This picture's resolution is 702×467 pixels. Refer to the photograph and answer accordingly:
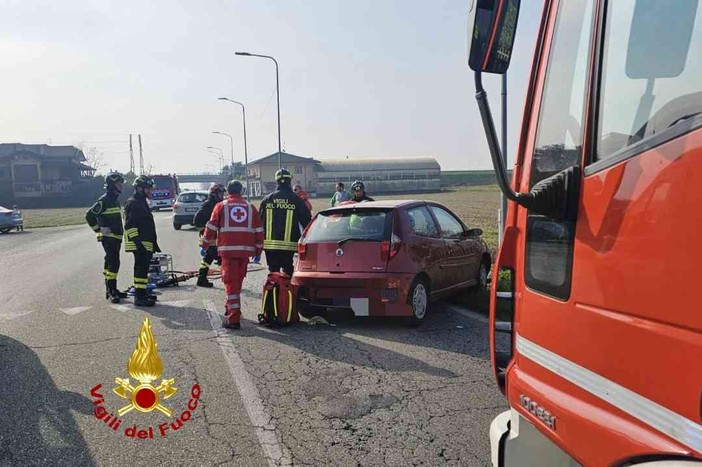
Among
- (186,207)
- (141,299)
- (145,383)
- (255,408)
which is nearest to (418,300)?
(255,408)

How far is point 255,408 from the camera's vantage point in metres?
4.45

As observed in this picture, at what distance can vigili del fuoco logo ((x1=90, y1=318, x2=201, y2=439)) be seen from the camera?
418 cm

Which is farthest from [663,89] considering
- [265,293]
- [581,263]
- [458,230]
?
[458,230]

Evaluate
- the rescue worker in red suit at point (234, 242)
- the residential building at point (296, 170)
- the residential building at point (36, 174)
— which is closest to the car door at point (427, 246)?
the rescue worker in red suit at point (234, 242)

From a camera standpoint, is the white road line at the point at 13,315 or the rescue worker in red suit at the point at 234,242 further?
the white road line at the point at 13,315

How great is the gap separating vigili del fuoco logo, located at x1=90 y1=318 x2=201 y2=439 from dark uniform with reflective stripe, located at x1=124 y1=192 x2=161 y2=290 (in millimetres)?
3743

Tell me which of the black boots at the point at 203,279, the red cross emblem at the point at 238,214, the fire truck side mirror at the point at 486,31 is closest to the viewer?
the fire truck side mirror at the point at 486,31

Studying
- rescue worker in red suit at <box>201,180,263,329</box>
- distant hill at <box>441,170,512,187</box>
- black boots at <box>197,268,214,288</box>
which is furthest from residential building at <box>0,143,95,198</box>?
rescue worker in red suit at <box>201,180,263,329</box>

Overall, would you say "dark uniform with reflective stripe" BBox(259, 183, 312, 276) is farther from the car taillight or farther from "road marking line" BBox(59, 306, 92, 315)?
"road marking line" BBox(59, 306, 92, 315)

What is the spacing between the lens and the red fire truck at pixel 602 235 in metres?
1.43

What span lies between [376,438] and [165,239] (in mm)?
18090

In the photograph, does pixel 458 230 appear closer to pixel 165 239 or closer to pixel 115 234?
pixel 115 234

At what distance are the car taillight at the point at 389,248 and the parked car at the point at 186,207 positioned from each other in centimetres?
1987

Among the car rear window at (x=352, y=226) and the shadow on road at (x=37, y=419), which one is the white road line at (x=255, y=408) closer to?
the shadow on road at (x=37, y=419)
